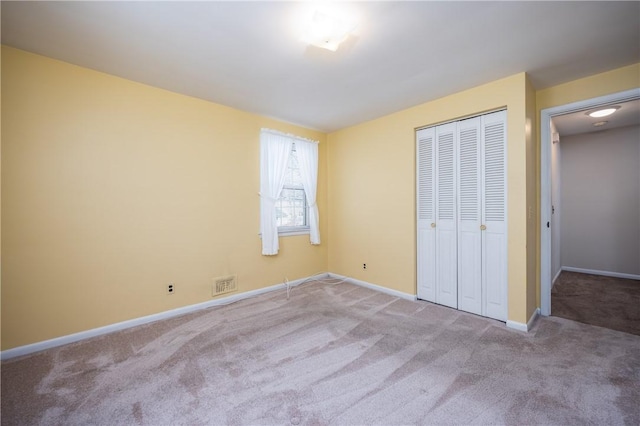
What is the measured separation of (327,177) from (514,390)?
371 centimetres

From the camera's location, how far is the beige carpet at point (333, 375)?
1.58m

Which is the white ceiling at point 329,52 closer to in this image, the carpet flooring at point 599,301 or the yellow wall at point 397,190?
the yellow wall at point 397,190

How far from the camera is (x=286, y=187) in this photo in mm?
4176

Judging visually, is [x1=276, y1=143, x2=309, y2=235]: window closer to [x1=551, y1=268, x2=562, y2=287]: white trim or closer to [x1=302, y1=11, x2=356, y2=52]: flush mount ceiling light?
[x1=302, y1=11, x2=356, y2=52]: flush mount ceiling light

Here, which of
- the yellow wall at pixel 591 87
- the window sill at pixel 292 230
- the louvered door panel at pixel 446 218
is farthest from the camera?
the window sill at pixel 292 230

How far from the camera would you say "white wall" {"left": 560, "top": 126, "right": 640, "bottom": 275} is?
4.39 m

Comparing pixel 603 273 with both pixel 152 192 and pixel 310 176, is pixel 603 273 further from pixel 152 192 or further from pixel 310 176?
pixel 152 192

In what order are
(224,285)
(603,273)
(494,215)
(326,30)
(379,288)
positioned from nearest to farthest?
1. (326,30)
2. (494,215)
3. (224,285)
4. (379,288)
5. (603,273)

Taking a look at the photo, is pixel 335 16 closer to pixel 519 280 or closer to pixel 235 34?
pixel 235 34

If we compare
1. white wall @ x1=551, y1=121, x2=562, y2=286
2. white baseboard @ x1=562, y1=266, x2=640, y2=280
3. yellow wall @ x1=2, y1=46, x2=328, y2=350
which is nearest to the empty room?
yellow wall @ x1=2, y1=46, x2=328, y2=350

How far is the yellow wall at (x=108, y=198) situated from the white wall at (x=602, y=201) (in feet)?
19.3

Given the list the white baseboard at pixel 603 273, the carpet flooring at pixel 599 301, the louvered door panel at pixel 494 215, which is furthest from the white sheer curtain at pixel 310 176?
the white baseboard at pixel 603 273

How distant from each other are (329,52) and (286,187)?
224 centimetres

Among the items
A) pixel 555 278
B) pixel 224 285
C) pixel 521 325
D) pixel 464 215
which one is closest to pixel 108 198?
pixel 224 285
